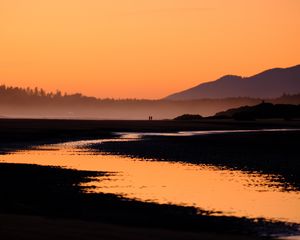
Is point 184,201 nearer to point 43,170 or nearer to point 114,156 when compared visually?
point 43,170

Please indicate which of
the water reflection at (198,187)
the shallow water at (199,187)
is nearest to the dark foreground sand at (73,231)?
the shallow water at (199,187)

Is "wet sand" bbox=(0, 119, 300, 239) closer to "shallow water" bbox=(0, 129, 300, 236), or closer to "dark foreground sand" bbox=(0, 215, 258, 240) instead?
"dark foreground sand" bbox=(0, 215, 258, 240)

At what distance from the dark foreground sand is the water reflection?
680cm

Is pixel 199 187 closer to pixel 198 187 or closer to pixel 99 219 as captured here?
pixel 198 187

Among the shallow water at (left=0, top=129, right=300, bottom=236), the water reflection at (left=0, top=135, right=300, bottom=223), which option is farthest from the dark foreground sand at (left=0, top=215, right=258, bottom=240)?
the water reflection at (left=0, top=135, right=300, bottom=223)

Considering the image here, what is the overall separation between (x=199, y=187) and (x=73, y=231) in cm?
1854

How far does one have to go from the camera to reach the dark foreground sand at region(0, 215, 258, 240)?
63.5 feet

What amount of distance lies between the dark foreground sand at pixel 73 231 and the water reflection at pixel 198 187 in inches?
268

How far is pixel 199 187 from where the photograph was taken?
125 feet

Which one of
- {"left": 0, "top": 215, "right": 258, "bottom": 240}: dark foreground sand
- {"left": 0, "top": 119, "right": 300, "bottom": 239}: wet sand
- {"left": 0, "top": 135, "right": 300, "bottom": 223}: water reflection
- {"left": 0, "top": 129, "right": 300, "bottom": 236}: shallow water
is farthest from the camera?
{"left": 0, "top": 135, "right": 300, "bottom": 223}: water reflection

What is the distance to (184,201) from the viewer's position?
32.0 meters

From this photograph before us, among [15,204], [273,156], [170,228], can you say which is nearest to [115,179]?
[15,204]

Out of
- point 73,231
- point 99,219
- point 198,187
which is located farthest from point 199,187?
point 73,231

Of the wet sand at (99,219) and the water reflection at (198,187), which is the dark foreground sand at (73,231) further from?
the water reflection at (198,187)
